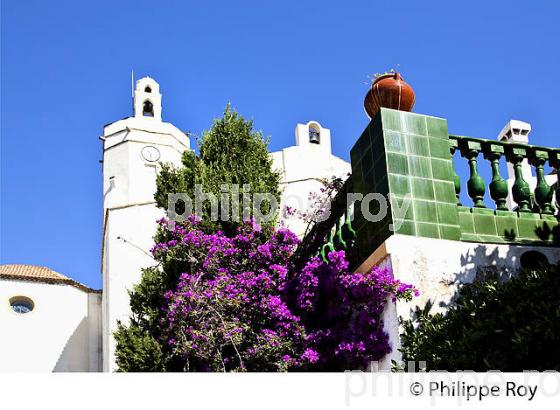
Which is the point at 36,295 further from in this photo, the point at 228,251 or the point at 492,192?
the point at 492,192

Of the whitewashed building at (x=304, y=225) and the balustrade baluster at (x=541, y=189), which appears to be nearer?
the whitewashed building at (x=304, y=225)

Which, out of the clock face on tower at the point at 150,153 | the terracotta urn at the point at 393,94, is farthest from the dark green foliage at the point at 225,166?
the clock face on tower at the point at 150,153

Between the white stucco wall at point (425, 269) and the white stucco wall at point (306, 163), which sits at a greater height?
the white stucco wall at point (306, 163)

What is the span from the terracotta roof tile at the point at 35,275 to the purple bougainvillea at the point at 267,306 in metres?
19.3

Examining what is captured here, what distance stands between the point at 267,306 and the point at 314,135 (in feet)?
88.0

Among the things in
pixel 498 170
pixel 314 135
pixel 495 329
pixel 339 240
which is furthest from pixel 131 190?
pixel 495 329

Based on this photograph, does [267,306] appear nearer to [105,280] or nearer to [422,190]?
[422,190]

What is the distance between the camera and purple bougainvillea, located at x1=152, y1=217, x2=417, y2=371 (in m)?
6.78

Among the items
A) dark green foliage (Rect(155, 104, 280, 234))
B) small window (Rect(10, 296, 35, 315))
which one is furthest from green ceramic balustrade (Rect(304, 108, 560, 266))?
small window (Rect(10, 296, 35, 315))

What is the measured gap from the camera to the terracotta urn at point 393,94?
712 centimetres

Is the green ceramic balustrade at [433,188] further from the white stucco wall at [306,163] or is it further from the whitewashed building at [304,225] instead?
the white stucco wall at [306,163]

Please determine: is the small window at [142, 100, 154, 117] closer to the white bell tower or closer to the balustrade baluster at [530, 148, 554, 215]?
the white bell tower

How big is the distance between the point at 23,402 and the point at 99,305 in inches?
1089

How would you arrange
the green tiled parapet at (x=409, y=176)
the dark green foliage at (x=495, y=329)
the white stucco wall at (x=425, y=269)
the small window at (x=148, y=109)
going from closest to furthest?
the dark green foliage at (x=495, y=329) → the white stucco wall at (x=425, y=269) → the green tiled parapet at (x=409, y=176) → the small window at (x=148, y=109)
